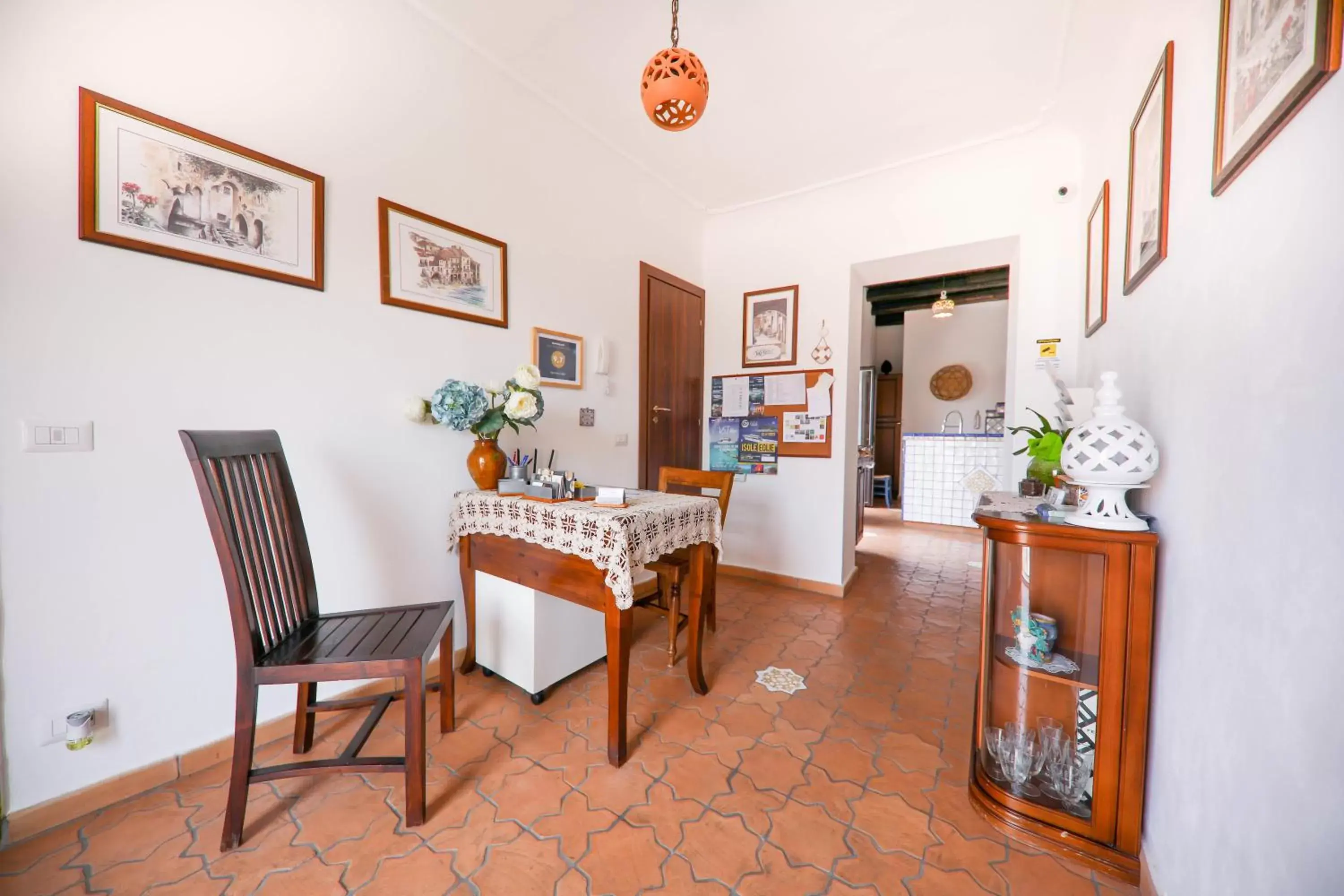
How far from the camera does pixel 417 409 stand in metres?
1.98

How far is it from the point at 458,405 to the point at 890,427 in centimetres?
752

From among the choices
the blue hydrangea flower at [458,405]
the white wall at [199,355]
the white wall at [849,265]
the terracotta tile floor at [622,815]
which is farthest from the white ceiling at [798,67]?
the terracotta tile floor at [622,815]

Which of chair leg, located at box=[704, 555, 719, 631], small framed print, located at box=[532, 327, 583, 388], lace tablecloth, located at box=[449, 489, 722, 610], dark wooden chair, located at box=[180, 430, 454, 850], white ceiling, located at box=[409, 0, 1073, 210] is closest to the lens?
dark wooden chair, located at box=[180, 430, 454, 850]

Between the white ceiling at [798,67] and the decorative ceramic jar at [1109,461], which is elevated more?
the white ceiling at [798,67]

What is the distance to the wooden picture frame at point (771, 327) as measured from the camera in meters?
3.55

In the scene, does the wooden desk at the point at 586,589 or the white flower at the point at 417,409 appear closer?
the wooden desk at the point at 586,589

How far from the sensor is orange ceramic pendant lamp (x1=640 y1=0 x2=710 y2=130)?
1465 millimetres

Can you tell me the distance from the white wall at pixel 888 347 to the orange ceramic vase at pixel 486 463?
731cm

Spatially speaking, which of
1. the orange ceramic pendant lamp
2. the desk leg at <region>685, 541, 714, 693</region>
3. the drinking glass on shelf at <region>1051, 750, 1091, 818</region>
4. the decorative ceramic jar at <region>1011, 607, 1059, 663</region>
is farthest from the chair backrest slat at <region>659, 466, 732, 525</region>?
the orange ceramic pendant lamp

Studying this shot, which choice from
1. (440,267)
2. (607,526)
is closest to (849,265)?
(440,267)

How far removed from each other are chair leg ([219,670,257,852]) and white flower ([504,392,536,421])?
1139 millimetres

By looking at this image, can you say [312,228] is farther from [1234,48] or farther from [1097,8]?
[1097,8]

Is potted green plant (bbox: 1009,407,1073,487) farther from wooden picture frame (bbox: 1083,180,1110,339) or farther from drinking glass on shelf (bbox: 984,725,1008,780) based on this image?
drinking glass on shelf (bbox: 984,725,1008,780)

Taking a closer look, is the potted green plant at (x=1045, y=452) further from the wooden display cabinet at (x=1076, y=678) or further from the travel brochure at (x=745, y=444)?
the travel brochure at (x=745, y=444)
